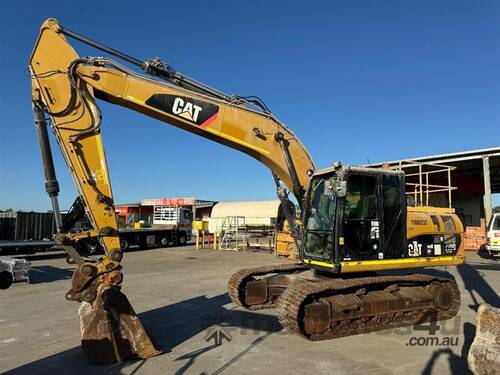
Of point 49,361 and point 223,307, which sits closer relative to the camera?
point 49,361

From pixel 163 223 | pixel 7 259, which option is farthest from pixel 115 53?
pixel 163 223

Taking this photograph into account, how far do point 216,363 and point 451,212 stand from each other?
20.4 feet

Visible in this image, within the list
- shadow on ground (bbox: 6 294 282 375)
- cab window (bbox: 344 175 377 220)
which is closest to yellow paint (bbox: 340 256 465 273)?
cab window (bbox: 344 175 377 220)

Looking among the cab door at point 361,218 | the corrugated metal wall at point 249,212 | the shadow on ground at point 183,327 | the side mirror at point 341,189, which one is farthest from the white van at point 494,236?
the side mirror at point 341,189

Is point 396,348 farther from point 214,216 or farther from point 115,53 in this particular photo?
point 214,216

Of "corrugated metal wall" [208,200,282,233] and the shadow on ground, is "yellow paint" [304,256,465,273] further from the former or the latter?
"corrugated metal wall" [208,200,282,233]

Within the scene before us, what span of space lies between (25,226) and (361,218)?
21.3 metres

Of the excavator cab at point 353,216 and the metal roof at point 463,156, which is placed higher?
the metal roof at point 463,156

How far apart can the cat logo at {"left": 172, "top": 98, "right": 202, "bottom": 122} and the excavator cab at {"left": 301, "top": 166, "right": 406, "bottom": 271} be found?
2.44 m

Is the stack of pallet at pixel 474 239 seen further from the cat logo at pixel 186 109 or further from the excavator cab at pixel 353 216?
the cat logo at pixel 186 109

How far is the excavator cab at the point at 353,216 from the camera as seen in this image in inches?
293

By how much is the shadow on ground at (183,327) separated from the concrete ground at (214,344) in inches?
0.5

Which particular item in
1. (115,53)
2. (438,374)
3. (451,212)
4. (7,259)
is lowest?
(438,374)

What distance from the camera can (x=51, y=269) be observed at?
55.6ft
